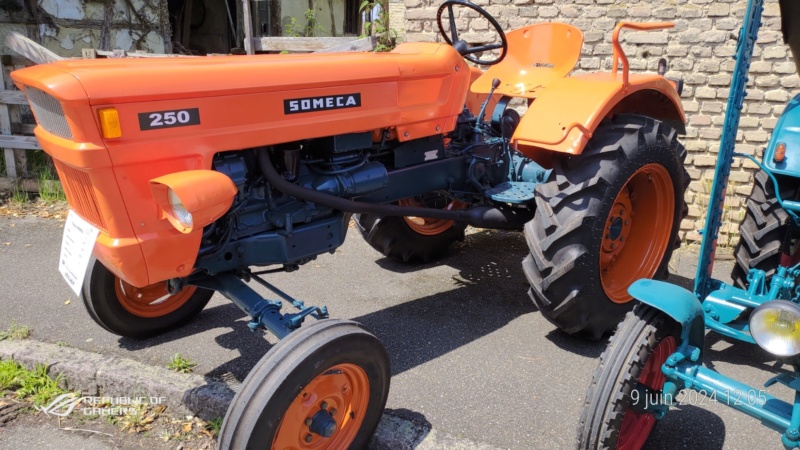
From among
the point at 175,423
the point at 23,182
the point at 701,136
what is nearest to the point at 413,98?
the point at 175,423

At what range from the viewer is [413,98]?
9.94 ft

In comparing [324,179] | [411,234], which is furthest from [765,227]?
[324,179]

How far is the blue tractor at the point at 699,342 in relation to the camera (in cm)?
191

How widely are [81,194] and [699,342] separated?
2.28 m

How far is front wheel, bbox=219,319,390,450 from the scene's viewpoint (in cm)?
209

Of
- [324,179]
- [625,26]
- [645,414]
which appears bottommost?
[645,414]

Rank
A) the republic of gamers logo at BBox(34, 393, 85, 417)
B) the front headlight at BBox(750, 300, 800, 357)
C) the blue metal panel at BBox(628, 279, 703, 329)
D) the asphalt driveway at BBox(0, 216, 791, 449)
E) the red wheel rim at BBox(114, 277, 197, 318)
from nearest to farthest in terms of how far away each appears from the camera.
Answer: the front headlight at BBox(750, 300, 800, 357) < the blue metal panel at BBox(628, 279, 703, 329) < the asphalt driveway at BBox(0, 216, 791, 449) < the republic of gamers logo at BBox(34, 393, 85, 417) < the red wheel rim at BBox(114, 277, 197, 318)

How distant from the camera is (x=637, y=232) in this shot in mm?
3646

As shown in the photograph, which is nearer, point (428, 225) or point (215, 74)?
point (215, 74)

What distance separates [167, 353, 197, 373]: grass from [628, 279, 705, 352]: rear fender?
2.04m

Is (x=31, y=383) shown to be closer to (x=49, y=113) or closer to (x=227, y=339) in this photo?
(x=227, y=339)

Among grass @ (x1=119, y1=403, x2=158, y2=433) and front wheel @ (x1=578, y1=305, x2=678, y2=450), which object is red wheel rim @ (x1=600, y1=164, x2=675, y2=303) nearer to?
front wheel @ (x1=578, y1=305, x2=678, y2=450)

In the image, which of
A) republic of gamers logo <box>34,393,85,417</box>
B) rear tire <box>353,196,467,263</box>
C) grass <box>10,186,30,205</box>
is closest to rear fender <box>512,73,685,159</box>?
rear tire <box>353,196,467,263</box>

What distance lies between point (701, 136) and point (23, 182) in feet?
19.6
